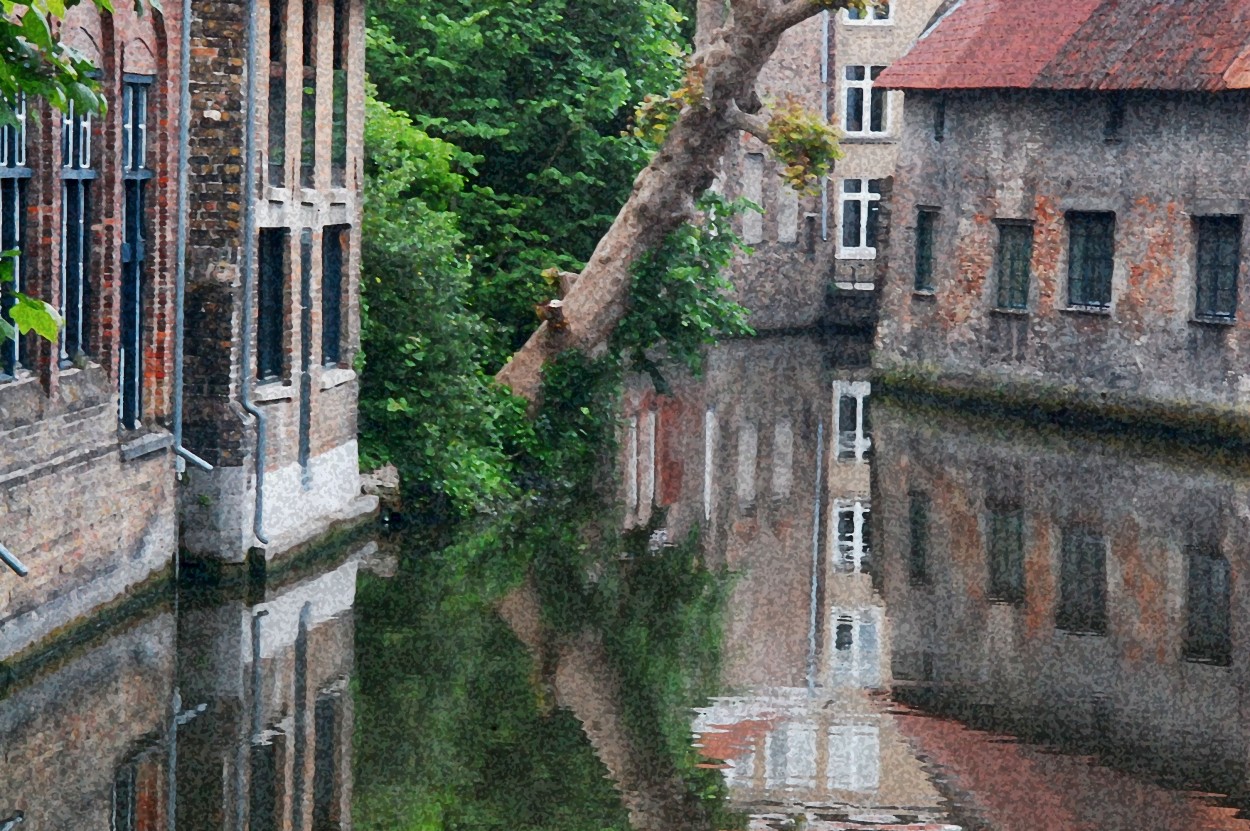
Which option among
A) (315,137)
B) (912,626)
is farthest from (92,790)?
(315,137)

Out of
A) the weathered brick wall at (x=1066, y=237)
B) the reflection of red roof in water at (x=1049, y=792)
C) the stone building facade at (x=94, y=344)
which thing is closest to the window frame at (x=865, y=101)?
the weathered brick wall at (x=1066, y=237)

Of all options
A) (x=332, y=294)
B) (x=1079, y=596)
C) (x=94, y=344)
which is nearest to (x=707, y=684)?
(x=1079, y=596)

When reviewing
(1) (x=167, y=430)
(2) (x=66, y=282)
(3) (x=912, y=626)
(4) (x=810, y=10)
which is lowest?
(3) (x=912, y=626)

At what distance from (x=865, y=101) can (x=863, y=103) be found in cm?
6

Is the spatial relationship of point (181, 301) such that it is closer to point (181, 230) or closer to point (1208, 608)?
point (181, 230)

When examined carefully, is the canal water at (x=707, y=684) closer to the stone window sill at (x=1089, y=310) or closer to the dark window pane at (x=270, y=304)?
the dark window pane at (x=270, y=304)

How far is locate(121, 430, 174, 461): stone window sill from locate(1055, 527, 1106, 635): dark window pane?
21.0ft

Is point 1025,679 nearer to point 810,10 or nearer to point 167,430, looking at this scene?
point 167,430

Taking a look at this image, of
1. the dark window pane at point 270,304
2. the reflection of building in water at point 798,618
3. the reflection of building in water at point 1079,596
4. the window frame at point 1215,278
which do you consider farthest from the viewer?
the window frame at point 1215,278

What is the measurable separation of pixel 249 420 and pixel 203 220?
153 centimetres

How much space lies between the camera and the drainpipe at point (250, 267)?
693 inches

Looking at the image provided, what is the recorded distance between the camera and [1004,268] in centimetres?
3472

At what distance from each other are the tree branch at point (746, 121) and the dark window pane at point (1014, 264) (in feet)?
32.8

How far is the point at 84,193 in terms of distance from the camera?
52.8 feet
